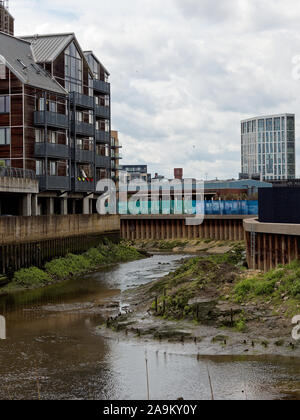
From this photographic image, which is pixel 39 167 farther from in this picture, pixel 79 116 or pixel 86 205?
pixel 86 205

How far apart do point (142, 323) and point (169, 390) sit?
8.99 m

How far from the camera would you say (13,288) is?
43031 millimetres

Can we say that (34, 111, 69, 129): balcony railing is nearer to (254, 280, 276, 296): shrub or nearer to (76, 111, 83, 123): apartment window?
(76, 111, 83, 123): apartment window

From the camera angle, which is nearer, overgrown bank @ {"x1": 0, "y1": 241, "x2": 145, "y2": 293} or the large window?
overgrown bank @ {"x1": 0, "y1": 241, "x2": 145, "y2": 293}

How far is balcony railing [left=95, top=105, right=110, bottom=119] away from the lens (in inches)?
3027

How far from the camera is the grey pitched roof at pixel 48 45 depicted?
6781 cm

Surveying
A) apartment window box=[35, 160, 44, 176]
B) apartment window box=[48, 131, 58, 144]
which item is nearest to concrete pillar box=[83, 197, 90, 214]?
apartment window box=[48, 131, 58, 144]

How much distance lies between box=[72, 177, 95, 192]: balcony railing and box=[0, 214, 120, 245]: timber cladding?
14.6ft

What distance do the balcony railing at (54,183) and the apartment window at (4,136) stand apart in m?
4.49

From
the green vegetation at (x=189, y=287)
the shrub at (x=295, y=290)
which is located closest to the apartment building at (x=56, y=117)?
the green vegetation at (x=189, y=287)

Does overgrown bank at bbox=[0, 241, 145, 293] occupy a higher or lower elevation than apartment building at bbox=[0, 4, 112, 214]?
lower

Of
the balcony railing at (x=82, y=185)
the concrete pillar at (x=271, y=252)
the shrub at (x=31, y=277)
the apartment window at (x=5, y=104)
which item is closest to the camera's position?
the concrete pillar at (x=271, y=252)

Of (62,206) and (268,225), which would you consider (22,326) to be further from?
(62,206)

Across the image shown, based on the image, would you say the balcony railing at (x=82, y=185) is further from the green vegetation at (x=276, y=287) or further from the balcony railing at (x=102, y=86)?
the green vegetation at (x=276, y=287)
